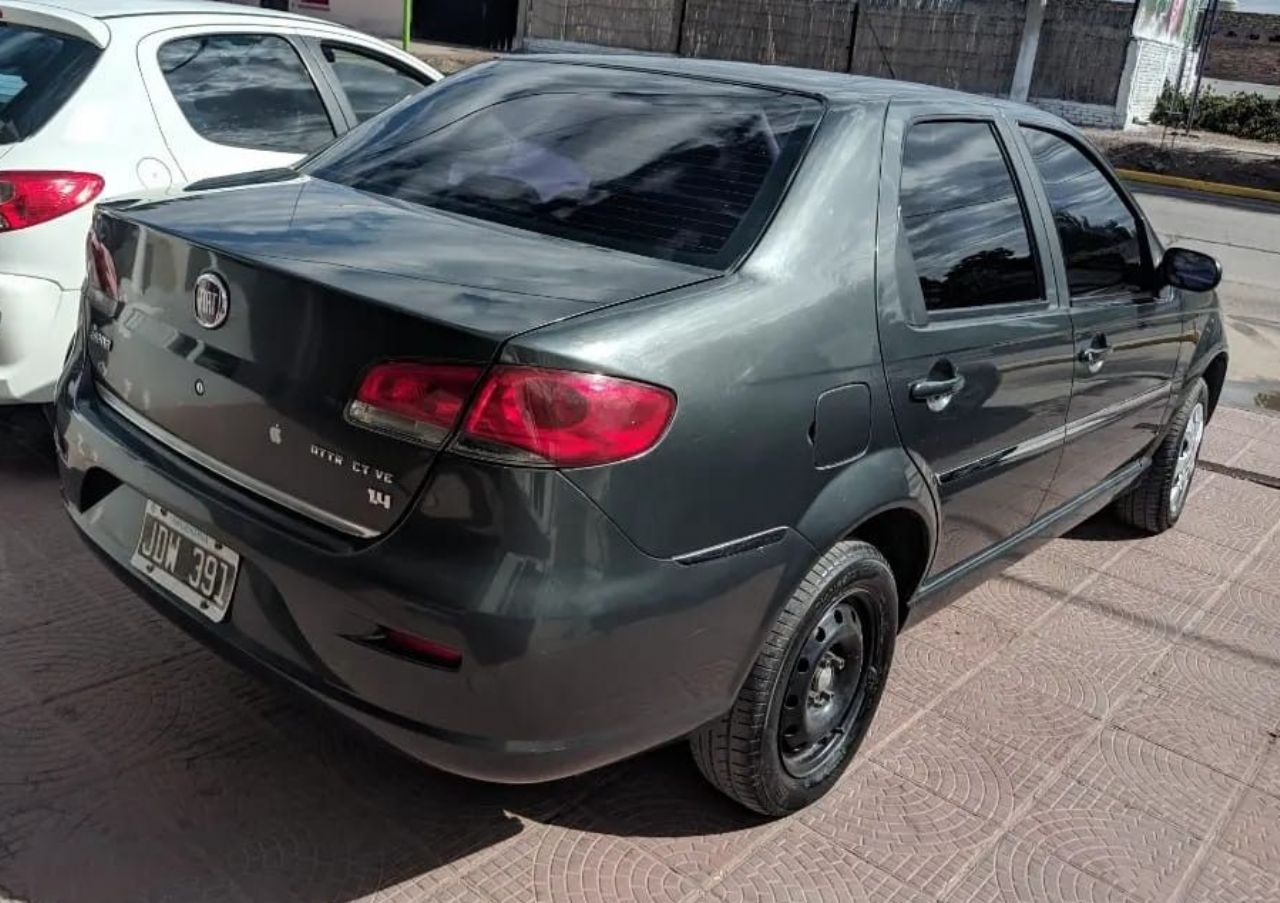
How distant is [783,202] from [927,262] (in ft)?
1.70

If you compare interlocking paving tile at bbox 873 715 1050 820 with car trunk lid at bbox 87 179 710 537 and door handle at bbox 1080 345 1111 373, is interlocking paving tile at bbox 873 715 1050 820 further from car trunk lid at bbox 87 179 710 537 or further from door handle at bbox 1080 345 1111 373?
car trunk lid at bbox 87 179 710 537

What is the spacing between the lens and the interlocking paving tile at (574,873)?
269 cm

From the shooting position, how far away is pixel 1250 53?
3769cm

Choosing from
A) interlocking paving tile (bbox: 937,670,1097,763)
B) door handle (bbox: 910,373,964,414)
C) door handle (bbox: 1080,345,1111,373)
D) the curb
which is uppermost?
door handle (bbox: 910,373,964,414)

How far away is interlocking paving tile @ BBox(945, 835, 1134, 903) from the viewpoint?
2.88 m

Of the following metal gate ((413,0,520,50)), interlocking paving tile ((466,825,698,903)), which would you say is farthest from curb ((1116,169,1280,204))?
interlocking paving tile ((466,825,698,903))

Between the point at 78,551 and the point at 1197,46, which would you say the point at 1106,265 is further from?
the point at 1197,46

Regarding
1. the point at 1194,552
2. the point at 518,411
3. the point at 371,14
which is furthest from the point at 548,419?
the point at 371,14

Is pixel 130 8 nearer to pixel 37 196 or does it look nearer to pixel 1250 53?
pixel 37 196

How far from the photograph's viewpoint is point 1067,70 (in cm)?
2272

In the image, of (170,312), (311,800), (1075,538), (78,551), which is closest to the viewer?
(170,312)

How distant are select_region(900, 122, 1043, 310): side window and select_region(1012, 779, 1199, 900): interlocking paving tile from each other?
51.3 inches

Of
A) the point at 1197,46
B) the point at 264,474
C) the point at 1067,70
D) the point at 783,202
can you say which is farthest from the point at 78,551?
the point at 1197,46

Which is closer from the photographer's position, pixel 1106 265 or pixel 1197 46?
pixel 1106 265
